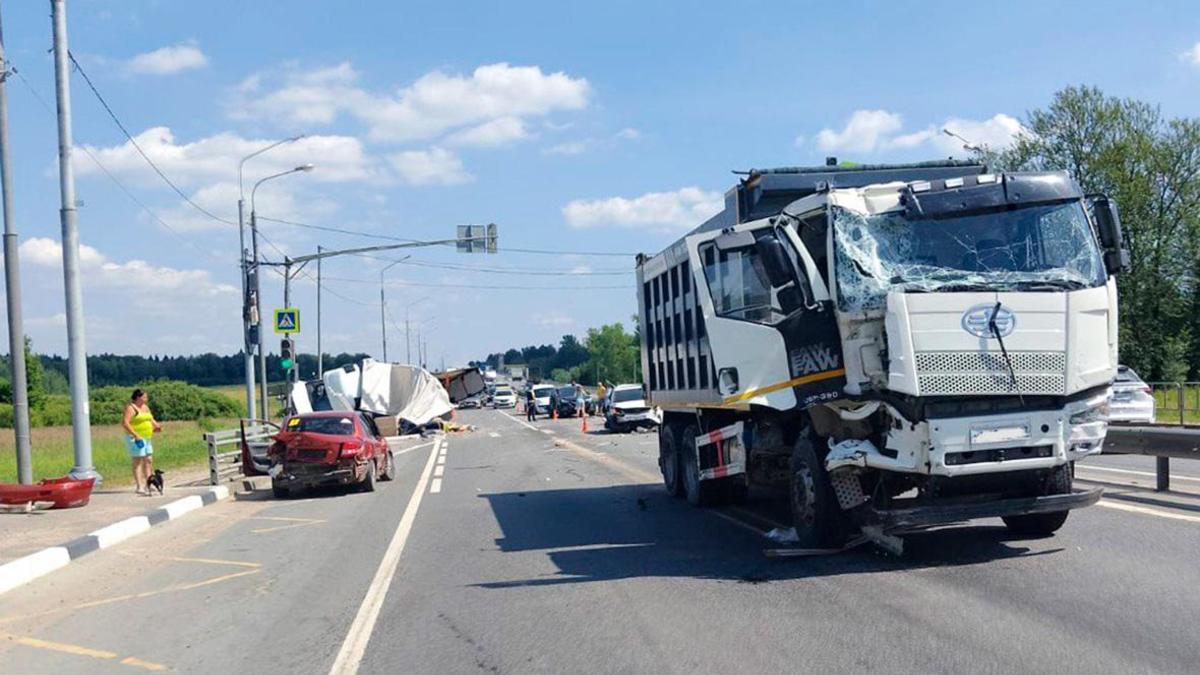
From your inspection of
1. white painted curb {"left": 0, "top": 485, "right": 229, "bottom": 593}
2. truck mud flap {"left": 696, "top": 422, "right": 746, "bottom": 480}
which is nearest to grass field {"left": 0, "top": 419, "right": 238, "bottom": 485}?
white painted curb {"left": 0, "top": 485, "right": 229, "bottom": 593}

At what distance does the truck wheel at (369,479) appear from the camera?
67.2 ft

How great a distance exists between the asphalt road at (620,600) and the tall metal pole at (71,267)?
451 cm

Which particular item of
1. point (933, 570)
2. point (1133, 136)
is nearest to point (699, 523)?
point (933, 570)

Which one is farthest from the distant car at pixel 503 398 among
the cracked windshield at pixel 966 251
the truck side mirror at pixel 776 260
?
the cracked windshield at pixel 966 251

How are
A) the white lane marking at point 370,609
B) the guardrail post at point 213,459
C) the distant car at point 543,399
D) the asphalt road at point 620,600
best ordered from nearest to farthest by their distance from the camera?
1. the asphalt road at point 620,600
2. the white lane marking at point 370,609
3. the guardrail post at point 213,459
4. the distant car at point 543,399

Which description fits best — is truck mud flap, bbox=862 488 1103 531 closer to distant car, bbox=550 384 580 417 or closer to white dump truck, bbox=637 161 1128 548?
white dump truck, bbox=637 161 1128 548

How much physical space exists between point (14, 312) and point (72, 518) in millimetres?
4181

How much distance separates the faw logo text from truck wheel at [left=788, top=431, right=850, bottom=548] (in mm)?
793

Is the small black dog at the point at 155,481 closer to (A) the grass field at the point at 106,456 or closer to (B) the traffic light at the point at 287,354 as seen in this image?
(A) the grass field at the point at 106,456

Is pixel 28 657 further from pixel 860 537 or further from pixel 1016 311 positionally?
pixel 1016 311

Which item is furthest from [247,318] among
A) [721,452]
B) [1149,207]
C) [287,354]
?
[1149,207]

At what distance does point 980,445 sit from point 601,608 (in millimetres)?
3229

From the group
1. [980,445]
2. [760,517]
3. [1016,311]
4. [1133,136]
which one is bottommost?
[760,517]

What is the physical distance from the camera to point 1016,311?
943 cm
